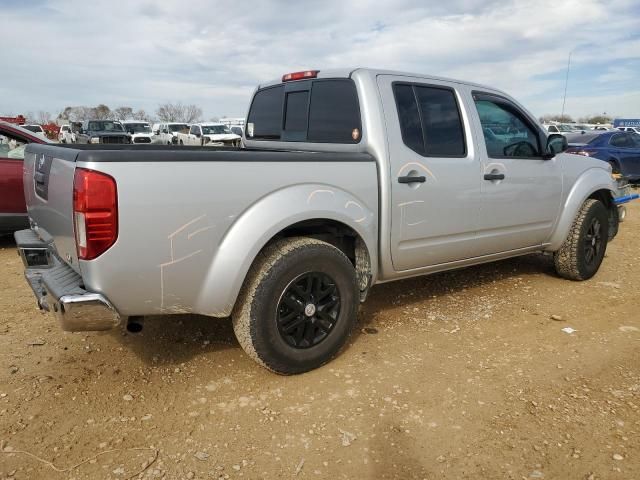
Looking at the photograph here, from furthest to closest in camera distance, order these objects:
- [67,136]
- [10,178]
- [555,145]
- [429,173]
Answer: [67,136] < [10,178] < [555,145] < [429,173]

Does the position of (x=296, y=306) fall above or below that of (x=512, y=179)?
below

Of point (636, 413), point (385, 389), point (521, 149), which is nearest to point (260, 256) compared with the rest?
point (385, 389)

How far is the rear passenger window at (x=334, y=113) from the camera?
11.6 ft

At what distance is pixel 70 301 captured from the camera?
7.86 ft

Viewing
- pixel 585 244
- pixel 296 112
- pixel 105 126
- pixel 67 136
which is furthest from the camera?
pixel 67 136

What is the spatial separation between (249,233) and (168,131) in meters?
30.9

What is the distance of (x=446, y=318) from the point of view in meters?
4.16

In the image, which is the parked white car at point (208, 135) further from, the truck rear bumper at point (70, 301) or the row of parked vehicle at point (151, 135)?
the truck rear bumper at point (70, 301)

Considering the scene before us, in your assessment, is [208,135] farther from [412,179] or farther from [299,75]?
[412,179]

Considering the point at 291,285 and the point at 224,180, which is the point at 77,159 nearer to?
the point at 224,180

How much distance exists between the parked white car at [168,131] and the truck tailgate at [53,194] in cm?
2705

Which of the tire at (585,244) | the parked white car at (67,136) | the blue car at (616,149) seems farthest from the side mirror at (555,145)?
the parked white car at (67,136)

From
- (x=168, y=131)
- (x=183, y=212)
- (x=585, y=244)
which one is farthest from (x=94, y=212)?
(x=168, y=131)

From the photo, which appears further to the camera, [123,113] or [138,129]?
[123,113]
